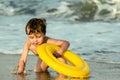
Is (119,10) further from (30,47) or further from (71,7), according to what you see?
(30,47)

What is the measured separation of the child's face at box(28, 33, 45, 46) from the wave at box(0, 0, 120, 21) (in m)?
7.52

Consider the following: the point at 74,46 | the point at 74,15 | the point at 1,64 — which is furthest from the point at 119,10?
the point at 1,64

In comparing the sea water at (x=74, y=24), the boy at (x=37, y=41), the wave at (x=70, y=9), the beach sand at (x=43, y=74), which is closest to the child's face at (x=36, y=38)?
the boy at (x=37, y=41)

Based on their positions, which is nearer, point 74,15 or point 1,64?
point 1,64

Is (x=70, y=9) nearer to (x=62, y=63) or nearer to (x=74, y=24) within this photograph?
(x=74, y=24)

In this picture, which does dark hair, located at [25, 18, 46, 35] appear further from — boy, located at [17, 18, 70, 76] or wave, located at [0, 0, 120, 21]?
wave, located at [0, 0, 120, 21]

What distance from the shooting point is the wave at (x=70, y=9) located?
14.5m

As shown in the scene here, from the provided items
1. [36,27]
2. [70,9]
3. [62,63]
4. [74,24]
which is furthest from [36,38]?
[70,9]

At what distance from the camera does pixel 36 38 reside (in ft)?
20.8

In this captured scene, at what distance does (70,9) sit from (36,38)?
29.8 ft

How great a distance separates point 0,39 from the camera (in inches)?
384

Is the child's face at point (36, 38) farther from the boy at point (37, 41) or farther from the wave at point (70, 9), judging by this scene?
the wave at point (70, 9)

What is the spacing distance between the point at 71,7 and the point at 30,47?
29.8 feet

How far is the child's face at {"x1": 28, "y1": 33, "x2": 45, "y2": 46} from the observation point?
627cm
